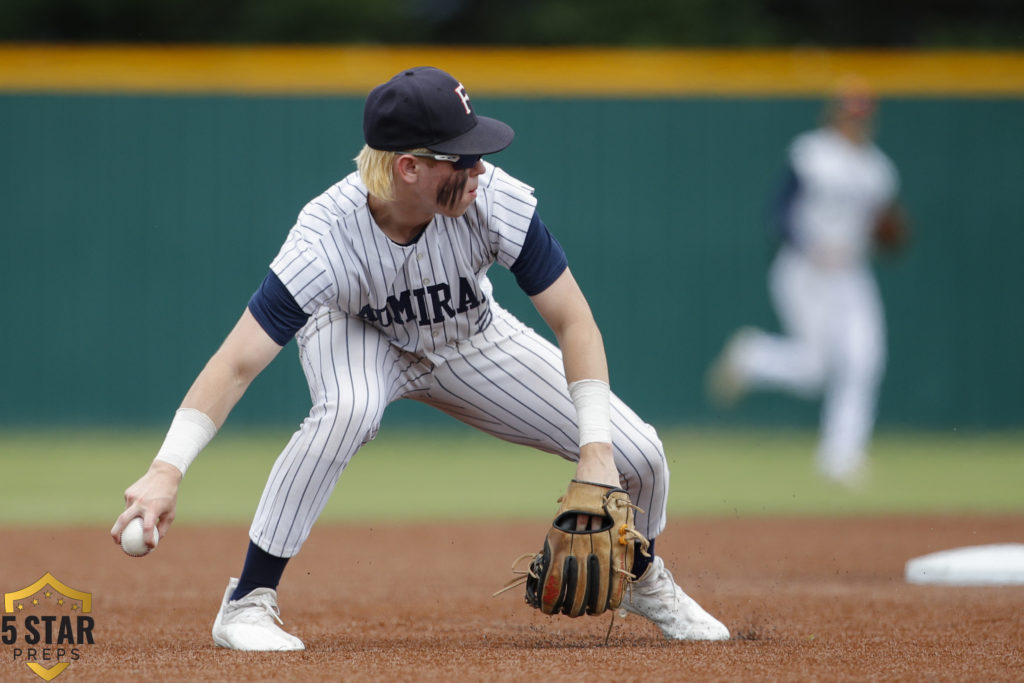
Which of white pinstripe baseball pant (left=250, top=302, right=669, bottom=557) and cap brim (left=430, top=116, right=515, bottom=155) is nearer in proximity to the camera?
cap brim (left=430, top=116, right=515, bottom=155)

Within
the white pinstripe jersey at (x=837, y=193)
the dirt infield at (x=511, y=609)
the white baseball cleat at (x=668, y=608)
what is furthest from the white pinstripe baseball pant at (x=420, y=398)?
the white pinstripe jersey at (x=837, y=193)

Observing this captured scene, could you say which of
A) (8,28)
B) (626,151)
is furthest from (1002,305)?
(8,28)

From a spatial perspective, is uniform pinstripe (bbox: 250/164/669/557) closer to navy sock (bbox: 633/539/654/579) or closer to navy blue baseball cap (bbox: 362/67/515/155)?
navy sock (bbox: 633/539/654/579)

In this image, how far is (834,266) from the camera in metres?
7.94

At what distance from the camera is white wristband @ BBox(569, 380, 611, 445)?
3191mm

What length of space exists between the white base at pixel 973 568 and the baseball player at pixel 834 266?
288 centimetres

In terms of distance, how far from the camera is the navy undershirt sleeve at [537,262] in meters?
3.26

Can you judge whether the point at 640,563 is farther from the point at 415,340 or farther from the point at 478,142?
the point at 478,142

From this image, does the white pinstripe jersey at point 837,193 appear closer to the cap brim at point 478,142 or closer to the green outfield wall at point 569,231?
the green outfield wall at point 569,231

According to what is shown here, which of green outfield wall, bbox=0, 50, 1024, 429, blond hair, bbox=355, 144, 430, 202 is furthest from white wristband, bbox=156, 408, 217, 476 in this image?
green outfield wall, bbox=0, 50, 1024, 429

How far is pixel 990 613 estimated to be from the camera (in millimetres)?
3807

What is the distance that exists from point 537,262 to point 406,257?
0.32 meters

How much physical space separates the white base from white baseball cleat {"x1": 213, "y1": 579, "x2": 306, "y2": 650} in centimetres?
224

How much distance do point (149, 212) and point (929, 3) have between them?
32.5 feet
